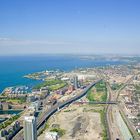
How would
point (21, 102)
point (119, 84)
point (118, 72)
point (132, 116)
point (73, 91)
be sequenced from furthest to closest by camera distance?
point (118, 72), point (119, 84), point (73, 91), point (21, 102), point (132, 116)

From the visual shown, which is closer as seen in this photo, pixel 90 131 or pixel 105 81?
pixel 90 131

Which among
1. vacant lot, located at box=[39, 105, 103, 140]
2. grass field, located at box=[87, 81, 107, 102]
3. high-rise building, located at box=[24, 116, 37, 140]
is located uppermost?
high-rise building, located at box=[24, 116, 37, 140]

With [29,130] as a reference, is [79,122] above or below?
below

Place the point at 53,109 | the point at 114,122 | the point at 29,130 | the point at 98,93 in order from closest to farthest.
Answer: the point at 29,130 → the point at 114,122 → the point at 53,109 → the point at 98,93

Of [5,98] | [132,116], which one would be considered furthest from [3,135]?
[5,98]

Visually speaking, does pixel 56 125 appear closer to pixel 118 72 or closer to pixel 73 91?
pixel 73 91

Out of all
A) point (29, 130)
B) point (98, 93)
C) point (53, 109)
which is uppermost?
point (29, 130)

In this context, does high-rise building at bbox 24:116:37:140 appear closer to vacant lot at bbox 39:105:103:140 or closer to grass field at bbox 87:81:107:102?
vacant lot at bbox 39:105:103:140

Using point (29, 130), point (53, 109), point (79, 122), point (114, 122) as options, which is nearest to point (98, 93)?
point (53, 109)

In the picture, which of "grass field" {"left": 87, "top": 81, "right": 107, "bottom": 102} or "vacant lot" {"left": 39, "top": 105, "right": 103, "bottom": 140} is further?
"grass field" {"left": 87, "top": 81, "right": 107, "bottom": 102}

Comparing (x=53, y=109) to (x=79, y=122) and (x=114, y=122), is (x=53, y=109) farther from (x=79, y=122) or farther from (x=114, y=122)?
(x=114, y=122)

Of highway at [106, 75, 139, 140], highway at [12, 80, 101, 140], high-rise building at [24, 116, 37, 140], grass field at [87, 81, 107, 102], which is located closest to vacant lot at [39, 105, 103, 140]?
highway at [12, 80, 101, 140]
